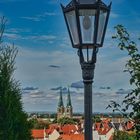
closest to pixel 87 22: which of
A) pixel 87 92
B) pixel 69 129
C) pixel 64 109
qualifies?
pixel 87 92

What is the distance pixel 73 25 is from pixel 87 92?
0.69 metres

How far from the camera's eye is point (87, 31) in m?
4.37

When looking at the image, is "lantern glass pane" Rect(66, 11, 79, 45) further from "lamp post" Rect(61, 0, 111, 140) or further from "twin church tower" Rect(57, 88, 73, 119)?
"twin church tower" Rect(57, 88, 73, 119)

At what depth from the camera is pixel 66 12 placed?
4.45 metres

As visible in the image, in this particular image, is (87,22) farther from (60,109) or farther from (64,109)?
(64,109)

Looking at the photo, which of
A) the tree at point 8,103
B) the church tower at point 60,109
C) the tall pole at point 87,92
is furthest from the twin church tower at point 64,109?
the tall pole at point 87,92

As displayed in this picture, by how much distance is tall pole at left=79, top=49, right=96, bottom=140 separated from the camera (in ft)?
14.3

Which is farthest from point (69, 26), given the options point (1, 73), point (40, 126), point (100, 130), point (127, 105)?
point (40, 126)

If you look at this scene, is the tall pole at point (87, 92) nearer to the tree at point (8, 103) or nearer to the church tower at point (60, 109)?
the tree at point (8, 103)

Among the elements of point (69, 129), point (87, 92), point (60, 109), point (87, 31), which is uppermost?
point (60, 109)

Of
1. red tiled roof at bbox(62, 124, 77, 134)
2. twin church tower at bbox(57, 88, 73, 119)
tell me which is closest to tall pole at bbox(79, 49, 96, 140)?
red tiled roof at bbox(62, 124, 77, 134)

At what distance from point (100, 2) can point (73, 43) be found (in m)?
0.49

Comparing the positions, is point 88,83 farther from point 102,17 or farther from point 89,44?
point 102,17

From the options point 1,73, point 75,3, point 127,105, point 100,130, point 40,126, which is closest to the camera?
point 75,3
